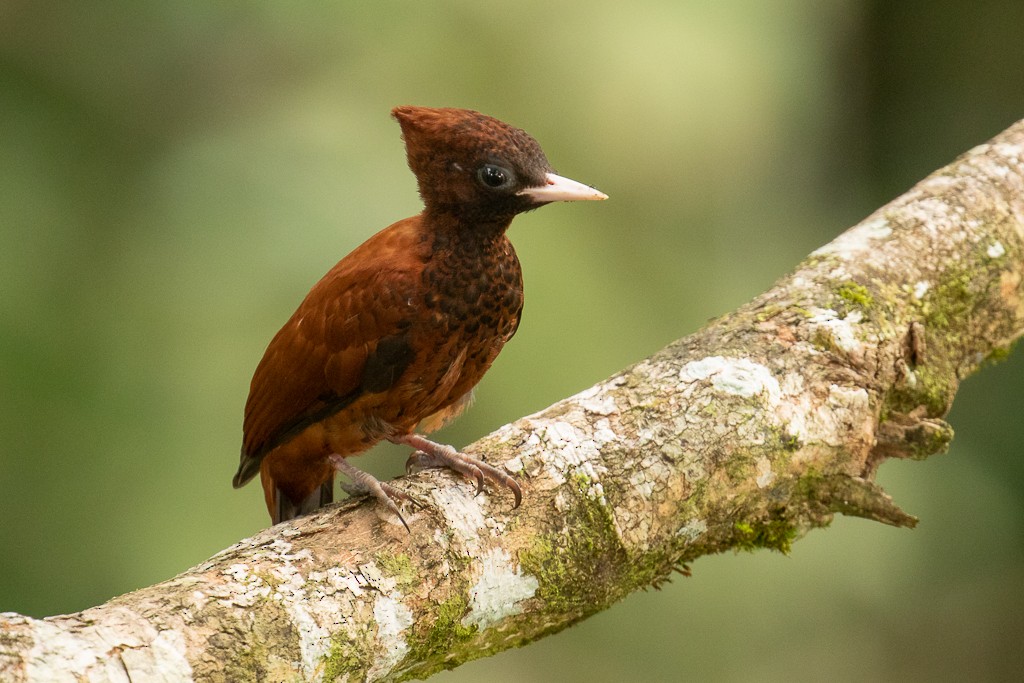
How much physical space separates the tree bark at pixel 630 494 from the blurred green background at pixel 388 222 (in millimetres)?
1646

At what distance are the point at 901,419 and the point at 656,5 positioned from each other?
9.04 feet

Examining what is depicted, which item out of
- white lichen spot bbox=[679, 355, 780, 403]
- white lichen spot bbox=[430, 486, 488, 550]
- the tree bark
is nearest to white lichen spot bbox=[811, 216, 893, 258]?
the tree bark

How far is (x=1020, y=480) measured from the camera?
4.77 m

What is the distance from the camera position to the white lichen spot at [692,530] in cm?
221

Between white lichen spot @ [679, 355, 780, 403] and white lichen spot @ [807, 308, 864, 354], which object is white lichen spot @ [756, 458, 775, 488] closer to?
white lichen spot @ [679, 355, 780, 403]

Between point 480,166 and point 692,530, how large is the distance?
0.90 meters

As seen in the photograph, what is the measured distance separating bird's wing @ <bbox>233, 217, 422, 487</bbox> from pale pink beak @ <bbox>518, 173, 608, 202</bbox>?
11.5 inches

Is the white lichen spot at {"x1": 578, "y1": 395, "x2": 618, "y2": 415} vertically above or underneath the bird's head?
underneath

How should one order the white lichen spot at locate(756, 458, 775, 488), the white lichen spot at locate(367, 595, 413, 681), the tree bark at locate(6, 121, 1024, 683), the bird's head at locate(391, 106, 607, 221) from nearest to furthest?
1. the tree bark at locate(6, 121, 1024, 683)
2. the white lichen spot at locate(367, 595, 413, 681)
3. the white lichen spot at locate(756, 458, 775, 488)
4. the bird's head at locate(391, 106, 607, 221)

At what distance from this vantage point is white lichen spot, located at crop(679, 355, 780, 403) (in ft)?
7.65

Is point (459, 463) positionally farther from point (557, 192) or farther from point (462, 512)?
point (557, 192)

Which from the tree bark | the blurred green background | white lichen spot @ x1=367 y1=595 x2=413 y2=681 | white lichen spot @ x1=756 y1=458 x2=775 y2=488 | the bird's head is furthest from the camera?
the blurred green background

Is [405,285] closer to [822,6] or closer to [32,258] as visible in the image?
[32,258]

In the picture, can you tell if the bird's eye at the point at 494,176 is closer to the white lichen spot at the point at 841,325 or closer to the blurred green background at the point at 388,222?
the white lichen spot at the point at 841,325
